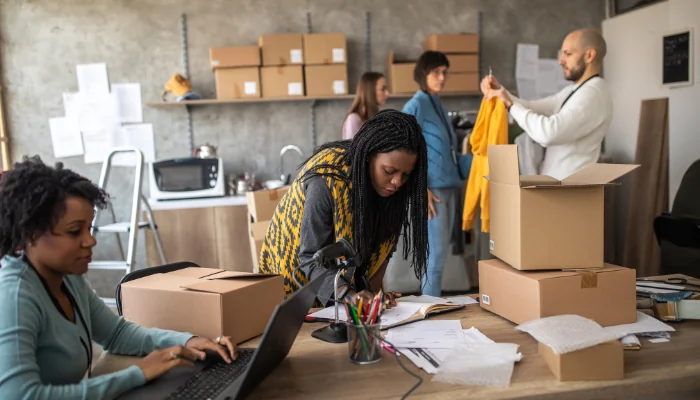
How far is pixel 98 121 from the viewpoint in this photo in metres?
4.40

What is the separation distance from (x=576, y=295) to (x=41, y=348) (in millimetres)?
1216

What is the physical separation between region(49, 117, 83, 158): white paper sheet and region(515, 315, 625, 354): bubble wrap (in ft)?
12.8

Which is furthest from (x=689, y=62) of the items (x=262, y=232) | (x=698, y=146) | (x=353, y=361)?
(x=353, y=361)

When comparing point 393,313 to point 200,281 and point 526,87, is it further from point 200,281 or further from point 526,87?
point 526,87

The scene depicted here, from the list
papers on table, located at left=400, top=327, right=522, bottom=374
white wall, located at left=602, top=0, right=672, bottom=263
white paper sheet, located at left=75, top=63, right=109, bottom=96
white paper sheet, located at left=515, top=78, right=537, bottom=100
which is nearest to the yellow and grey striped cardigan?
papers on table, located at left=400, top=327, right=522, bottom=374

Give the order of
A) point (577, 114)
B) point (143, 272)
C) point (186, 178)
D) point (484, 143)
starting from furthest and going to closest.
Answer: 1. point (186, 178)
2. point (484, 143)
3. point (577, 114)
4. point (143, 272)

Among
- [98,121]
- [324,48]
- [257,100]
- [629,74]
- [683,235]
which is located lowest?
[683,235]

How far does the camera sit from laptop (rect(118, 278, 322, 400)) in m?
1.11

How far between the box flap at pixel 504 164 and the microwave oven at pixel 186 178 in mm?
2639

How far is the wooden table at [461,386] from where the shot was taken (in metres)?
1.16

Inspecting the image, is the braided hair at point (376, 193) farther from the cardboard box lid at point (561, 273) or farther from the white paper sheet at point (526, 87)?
the white paper sheet at point (526, 87)

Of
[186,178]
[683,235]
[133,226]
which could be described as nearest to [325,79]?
[186,178]

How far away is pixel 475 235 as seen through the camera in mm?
4102

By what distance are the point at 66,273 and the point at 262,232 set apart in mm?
1785
